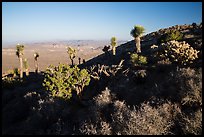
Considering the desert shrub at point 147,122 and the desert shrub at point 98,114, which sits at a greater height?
the desert shrub at point 147,122

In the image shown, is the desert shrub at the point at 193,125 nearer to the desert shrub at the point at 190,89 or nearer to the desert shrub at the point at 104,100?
the desert shrub at the point at 190,89

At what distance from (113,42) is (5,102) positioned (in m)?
21.8

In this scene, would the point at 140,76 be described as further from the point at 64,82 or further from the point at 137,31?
the point at 137,31

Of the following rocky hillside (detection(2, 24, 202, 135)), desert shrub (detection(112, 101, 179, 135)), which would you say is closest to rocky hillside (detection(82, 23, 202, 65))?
rocky hillside (detection(2, 24, 202, 135))

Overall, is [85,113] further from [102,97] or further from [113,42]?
[113,42]

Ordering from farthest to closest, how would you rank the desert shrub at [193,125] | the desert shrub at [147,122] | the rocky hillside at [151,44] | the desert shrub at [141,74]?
1. the rocky hillside at [151,44]
2. the desert shrub at [141,74]
3. the desert shrub at [147,122]
4. the desert shrub at [193,125]

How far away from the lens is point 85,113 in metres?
16.2

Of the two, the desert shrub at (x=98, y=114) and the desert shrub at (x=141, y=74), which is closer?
the desert shrub at (x=98, y=114)

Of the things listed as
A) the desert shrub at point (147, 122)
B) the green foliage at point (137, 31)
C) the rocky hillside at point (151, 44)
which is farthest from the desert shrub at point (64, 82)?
the green foliage at point (137, 31)

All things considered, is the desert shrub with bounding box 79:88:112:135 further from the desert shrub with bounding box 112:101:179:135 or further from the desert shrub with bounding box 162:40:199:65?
the desert shrub with bounding box 162:40:199:65

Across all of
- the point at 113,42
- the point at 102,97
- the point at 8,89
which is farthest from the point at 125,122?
the point at 113,42

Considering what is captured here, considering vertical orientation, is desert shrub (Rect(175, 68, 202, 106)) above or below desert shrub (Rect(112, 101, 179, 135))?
above

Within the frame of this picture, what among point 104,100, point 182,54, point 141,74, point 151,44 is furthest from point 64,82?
point 151,44

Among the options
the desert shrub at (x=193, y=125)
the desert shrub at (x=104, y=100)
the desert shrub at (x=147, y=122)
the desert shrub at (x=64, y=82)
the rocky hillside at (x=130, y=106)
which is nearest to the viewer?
the desert shrub at (x=193, y=125)
